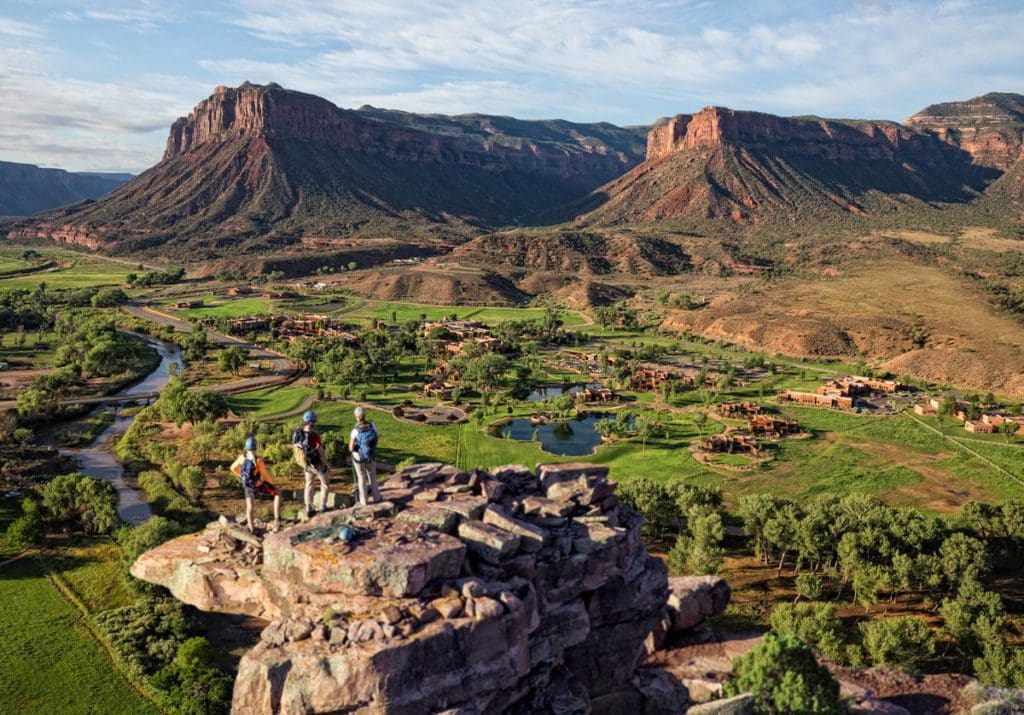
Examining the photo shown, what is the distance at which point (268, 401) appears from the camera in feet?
290

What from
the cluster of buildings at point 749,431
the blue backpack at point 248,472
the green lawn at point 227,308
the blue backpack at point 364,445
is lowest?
the cluster of buildings at point 749,431

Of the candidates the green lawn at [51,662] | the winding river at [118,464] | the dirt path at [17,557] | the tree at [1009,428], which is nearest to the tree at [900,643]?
the green lawn at [51,662]

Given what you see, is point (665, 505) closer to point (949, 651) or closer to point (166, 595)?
point (949, 651)

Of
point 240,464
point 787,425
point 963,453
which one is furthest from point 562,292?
point 240,464

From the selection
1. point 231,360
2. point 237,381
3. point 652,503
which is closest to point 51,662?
point 652,503

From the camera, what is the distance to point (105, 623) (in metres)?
37.0

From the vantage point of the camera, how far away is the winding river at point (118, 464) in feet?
180

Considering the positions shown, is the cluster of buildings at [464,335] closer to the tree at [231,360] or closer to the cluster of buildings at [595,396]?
the cluster of buildings at [595,396]

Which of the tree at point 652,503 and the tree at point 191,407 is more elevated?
the tree at point 191,407

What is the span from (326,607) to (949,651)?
35.9 metres

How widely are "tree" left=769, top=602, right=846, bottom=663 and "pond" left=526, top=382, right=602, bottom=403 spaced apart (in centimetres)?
5832

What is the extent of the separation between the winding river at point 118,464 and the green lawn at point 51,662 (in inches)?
485

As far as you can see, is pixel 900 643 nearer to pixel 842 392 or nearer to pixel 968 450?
pixel 968 450

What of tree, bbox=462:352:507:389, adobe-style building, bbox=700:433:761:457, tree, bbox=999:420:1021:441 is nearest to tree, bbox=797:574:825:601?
adobe-style building, bbox=700:433:761:457
